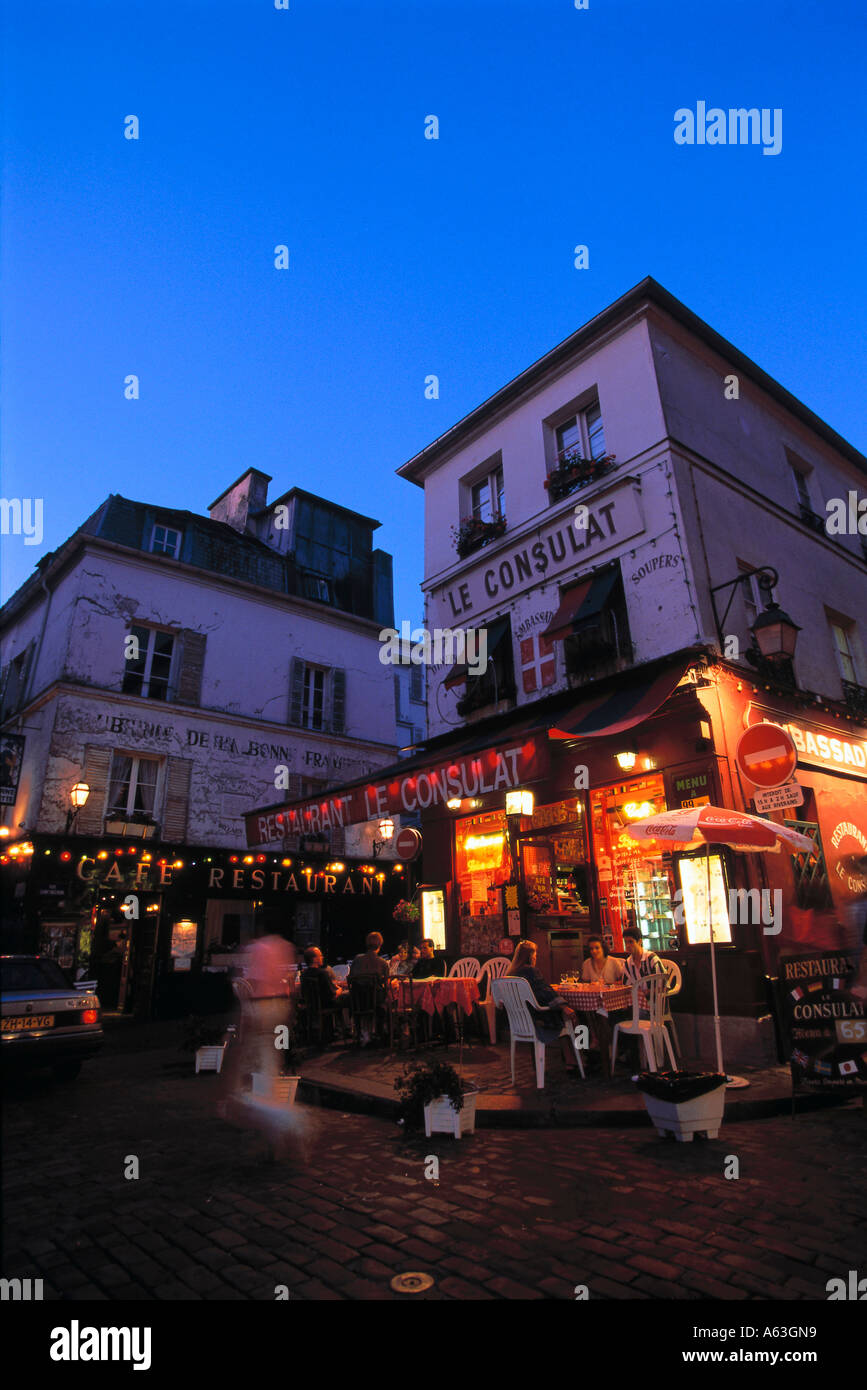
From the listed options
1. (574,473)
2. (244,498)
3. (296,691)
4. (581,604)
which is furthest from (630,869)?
(244,498)

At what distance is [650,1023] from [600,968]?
3.04 feet

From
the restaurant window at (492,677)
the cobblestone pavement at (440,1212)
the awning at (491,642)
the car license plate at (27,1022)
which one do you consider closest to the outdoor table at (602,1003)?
the cobblestone pavement at (440,1212)

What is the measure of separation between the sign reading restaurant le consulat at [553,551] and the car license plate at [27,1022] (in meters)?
9.50

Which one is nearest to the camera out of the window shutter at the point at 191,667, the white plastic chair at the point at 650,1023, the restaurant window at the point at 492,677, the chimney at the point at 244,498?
the white plastic chair at the point at 650,1023

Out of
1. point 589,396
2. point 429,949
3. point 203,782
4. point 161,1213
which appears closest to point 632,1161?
point 161,1213

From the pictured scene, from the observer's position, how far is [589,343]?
12.2 m

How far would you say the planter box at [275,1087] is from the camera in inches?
192

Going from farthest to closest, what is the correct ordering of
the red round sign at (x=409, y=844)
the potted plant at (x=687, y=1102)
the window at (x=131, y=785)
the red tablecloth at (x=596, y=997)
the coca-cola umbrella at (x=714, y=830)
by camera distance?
1. the window at (x=131, y=785)
2. the red round sign at (x=409, y=844)
3. the red tablecloth at (x=596, y=997)
4. the coca-cola umbrella at (x=714, y=830)
5. the potted plant at (x=687, y=1102)

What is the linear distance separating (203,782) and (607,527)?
1222cm

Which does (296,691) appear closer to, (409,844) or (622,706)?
(409,844)

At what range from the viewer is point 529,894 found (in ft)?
37.0

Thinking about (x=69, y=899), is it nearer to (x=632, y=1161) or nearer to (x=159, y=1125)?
→ (x=159, y=1125)

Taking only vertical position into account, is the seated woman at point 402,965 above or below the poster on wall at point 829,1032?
above

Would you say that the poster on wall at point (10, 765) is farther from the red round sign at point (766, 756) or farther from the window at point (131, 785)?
the red round sign at point (766, 756)
